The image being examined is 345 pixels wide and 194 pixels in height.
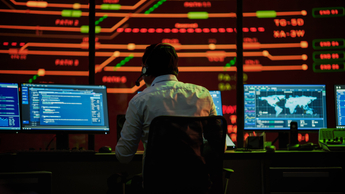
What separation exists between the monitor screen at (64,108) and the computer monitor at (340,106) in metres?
1.93

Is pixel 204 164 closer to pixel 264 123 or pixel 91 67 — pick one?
pixel 264 123

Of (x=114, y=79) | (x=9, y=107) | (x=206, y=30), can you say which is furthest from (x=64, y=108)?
(x=206, y=30)

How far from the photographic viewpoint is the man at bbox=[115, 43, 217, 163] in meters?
1.29

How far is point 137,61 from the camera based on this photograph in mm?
3746

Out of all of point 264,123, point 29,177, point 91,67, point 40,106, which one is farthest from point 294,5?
point 29,177

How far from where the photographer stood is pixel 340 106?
2.32 meters

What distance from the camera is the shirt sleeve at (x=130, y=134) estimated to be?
133cm

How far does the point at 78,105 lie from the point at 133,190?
1.04m

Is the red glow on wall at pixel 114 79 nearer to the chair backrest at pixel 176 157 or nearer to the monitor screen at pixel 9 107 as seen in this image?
the monitor screen at pixel 9 107

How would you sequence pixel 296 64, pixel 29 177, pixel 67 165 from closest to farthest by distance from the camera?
pixel 29 177 → pixel 67 165 → pixel 296 64

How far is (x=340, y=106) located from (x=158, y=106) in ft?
5.95

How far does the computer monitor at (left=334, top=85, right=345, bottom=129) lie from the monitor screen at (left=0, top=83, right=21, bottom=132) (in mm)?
2624

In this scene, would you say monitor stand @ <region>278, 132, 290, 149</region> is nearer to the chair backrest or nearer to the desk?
the desk

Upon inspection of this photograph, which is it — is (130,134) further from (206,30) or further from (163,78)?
(206,30)
